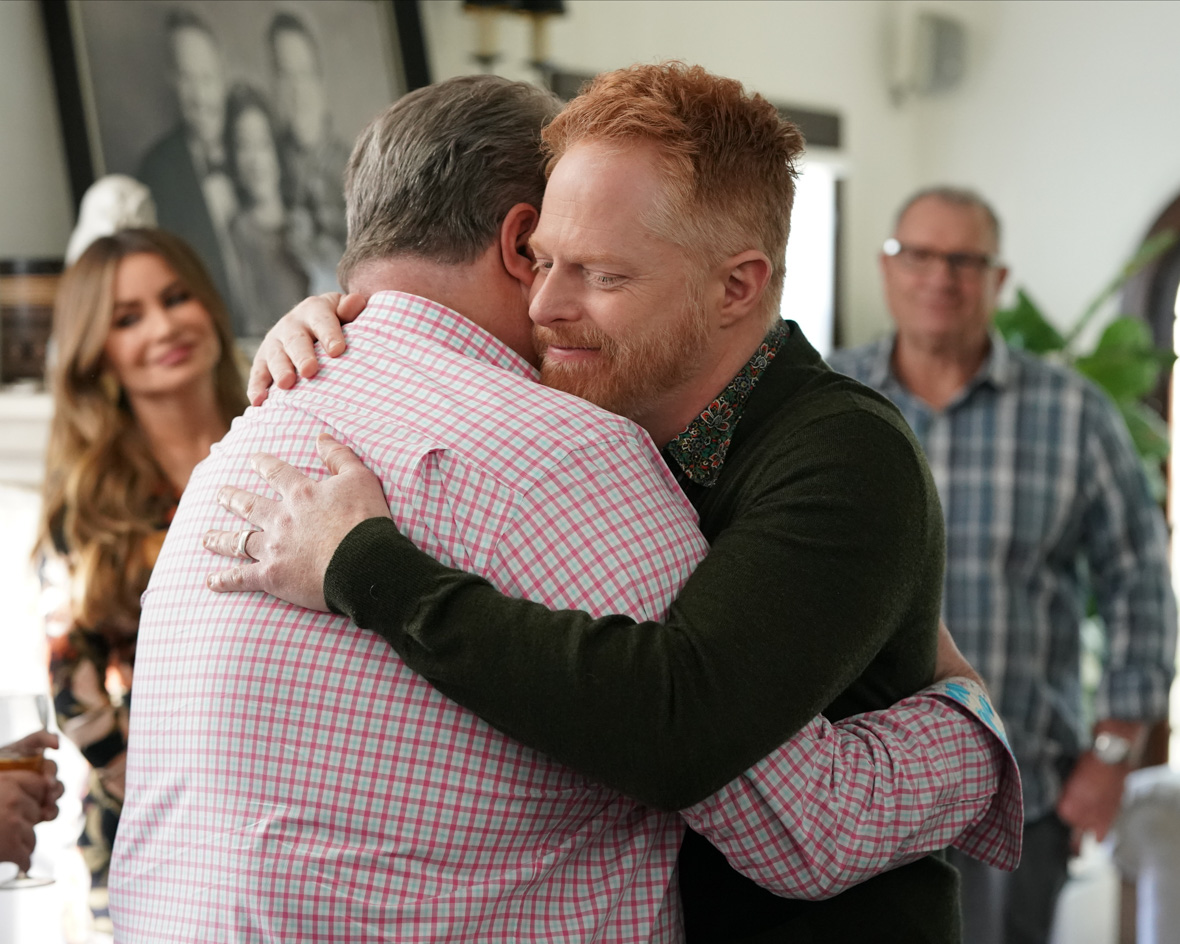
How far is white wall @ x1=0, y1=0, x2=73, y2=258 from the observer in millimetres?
2695

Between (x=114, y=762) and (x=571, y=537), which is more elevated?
(x=571, y=537)

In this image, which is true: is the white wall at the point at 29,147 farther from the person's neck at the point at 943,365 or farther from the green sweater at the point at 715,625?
the green sweater at the point at 715,625

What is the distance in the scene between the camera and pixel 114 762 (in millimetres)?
2303

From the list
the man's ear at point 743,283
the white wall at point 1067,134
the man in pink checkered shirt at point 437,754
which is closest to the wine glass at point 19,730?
the man in pink checkered shirt at point 437,754

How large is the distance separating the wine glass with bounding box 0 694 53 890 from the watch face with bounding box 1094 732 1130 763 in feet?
6.99

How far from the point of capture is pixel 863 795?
1011 millimetres

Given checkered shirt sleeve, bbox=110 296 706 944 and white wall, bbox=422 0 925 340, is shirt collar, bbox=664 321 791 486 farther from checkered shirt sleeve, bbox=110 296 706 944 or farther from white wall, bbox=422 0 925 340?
white wall, bbox=422 0 925 340

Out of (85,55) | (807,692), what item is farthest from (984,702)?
(85,55)

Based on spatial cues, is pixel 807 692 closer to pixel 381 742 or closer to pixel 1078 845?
pixel 381 742

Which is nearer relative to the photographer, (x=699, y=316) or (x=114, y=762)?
(x=699, y=316)

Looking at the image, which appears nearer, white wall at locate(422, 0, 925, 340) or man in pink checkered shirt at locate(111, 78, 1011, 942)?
man in pink checkered shirt at locate(111, 78, 1011, 942)

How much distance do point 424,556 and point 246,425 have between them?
274 mm

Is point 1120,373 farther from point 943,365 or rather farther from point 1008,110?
point 1008,110

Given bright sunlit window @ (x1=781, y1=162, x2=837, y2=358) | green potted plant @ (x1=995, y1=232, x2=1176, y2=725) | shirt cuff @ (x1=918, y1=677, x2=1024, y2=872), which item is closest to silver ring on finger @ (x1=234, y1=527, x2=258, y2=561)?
shirt cuff @ (x1=918, y1=677, x2=1024, y2=872)
